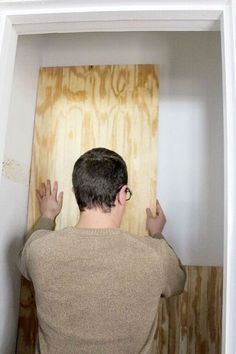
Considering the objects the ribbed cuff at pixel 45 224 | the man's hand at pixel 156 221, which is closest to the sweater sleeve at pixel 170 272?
the man's hand at pixel 156 221

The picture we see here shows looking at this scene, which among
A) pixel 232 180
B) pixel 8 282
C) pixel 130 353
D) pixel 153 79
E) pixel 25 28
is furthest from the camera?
pixel 153 79

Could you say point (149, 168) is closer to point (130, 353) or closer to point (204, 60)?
point (204, 60)

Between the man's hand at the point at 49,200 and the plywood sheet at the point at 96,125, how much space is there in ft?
0.11

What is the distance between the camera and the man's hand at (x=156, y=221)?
1661 mm

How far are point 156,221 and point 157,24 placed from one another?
0.89 m

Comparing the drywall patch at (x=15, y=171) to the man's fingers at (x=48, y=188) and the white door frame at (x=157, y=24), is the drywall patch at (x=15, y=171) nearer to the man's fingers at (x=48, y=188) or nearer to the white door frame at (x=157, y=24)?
the man's fingers at (x=48, y=188)

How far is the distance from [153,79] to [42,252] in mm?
1102

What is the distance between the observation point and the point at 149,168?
172 cm

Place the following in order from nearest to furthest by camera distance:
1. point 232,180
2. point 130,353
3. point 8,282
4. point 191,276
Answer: point 232,180, point 130,353, point 8,282, point 191,276

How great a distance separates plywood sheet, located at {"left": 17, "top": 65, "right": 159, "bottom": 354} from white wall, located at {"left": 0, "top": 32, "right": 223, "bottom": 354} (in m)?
0.07

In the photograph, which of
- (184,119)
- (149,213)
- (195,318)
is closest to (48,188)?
(149,213)

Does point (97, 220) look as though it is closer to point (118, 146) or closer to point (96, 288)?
point (96, 288)

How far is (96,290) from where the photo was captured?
3.35ft

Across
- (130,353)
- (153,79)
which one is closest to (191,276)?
(130,353)
